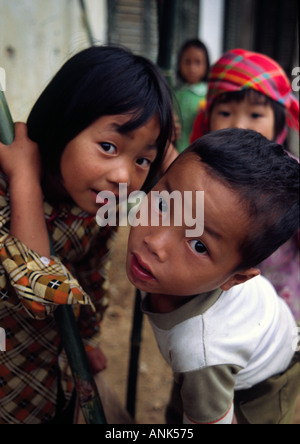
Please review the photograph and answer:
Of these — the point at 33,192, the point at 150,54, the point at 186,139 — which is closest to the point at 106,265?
the point at 33,192

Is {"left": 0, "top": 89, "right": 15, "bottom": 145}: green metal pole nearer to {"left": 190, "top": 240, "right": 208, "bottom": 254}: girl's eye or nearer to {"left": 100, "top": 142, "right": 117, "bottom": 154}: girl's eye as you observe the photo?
{"left": 100, "top": 142, "right": 117, "bottom": 154}: girl's eye

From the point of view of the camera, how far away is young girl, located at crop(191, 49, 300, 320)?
53.5 inches

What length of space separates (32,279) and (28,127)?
345 millimetres

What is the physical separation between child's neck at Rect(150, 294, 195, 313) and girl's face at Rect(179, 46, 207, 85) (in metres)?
2.61

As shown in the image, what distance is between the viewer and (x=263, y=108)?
1.36 metres

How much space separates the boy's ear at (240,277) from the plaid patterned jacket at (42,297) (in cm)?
25

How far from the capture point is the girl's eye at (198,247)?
2.22 feet

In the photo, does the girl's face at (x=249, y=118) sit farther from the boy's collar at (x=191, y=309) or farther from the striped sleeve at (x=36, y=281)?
the striped sleeve at (x=36, y=281)
